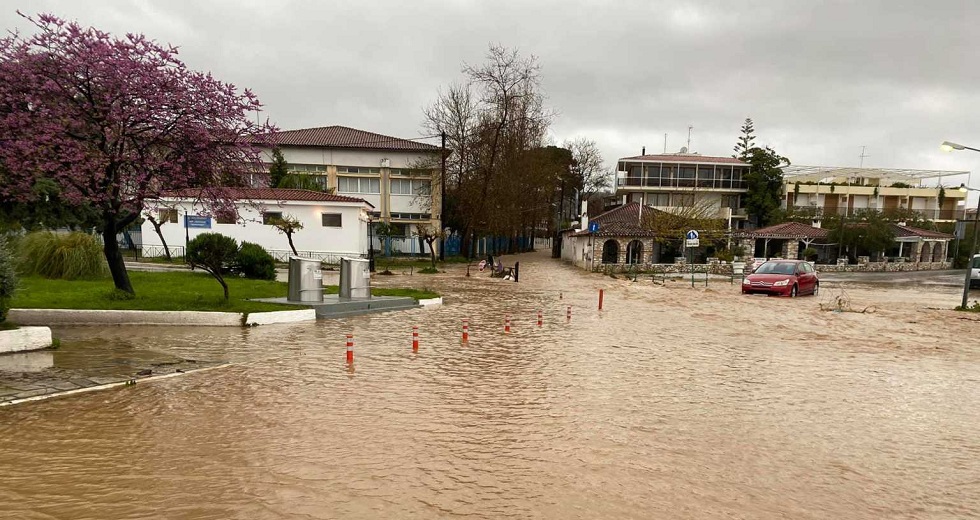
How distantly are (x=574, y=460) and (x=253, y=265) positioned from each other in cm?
1804

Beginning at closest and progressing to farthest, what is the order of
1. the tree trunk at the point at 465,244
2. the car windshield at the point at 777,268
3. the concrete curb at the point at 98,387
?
the concrete curb at the point at 98,387 → the car windshield at the point at 777,268 → the tree trunk at the point at 465,244

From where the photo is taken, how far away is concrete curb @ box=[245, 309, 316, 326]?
43.1ft

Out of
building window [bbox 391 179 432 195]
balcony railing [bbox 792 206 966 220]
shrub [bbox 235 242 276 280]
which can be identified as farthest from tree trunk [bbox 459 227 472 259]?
balcony railing [bbox 792 206 966 220]

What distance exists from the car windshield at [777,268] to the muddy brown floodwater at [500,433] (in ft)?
41.5

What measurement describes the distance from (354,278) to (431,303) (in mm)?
2909

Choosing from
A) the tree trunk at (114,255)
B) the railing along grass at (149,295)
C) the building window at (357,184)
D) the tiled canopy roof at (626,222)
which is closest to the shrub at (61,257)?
the railing along grass at (149,295)

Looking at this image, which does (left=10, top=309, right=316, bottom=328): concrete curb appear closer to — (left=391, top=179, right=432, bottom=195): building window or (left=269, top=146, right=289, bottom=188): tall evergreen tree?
(left=269, top=146, right=289, bottom=188): tall evergreen tree

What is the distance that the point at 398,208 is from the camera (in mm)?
47719

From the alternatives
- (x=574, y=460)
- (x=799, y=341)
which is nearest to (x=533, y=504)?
(x=574, y=460)

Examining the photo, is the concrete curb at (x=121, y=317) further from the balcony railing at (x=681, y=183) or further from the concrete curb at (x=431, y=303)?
the balcony railing at (x=681, y=183)

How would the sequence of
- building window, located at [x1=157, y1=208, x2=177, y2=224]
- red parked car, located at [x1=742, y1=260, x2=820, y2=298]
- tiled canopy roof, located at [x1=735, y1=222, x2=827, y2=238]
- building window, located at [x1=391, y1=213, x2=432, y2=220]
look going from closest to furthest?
red parked car, located at [x1=742, y1=260, x2=820, y2=298]
building window, located at [x1=157, y1=208, x2=177, y2=224]
tiled canopy roof, located at [x1=735, y1=222, x2=827, y2=238]
building window, located at [x1=391, y1=213, x2=432, y2=220]

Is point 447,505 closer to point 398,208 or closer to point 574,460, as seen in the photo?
point 574,460

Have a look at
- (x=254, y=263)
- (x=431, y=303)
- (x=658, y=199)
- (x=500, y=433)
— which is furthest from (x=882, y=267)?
(x=500, y=433)

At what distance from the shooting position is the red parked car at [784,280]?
78.7 ft
